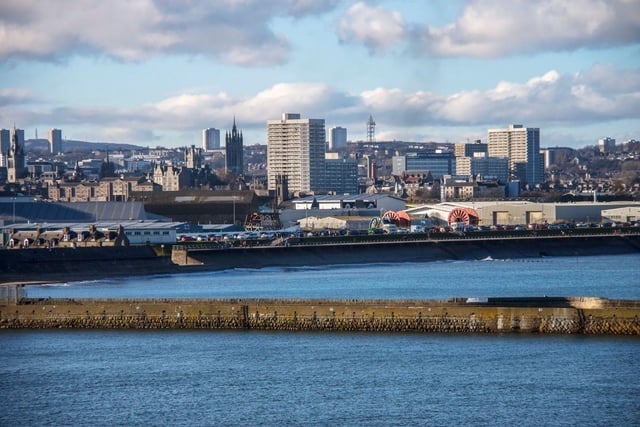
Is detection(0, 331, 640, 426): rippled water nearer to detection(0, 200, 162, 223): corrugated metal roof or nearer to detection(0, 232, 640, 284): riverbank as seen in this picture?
detection(0, 232, 640, 284): riverbank

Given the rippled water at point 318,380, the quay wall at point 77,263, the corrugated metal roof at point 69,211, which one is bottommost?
the rippled water at point 318,380

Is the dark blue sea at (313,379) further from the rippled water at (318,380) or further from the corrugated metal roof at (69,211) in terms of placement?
the corrugated metal roof at (69,211)

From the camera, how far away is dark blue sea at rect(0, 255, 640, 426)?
33344 mm

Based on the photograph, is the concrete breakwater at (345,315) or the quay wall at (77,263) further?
the quay wall at (77,263)

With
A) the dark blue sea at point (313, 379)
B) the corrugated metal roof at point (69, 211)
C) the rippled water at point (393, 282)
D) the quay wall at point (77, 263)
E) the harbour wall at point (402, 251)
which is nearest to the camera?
the dark blue sea at point (313, 379)

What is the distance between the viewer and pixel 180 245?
9731 centimetres

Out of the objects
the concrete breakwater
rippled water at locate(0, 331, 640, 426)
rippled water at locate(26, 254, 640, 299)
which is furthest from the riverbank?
rippled water at locate(0, 331, 640, 426)

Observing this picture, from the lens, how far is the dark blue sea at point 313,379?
3334cm

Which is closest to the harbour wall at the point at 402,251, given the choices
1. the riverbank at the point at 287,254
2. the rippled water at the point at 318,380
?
the riverbank at the point at 287,254

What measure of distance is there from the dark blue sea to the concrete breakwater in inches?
27.1

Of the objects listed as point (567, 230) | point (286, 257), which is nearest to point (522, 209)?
point (567, 230)

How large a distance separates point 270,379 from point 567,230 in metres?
82.1

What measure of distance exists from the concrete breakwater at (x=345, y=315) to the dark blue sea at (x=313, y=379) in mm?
689

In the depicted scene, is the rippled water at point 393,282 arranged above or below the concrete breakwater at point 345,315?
below
